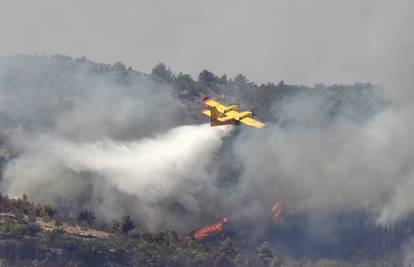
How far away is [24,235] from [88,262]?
34.1ft

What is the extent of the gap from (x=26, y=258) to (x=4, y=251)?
338cm

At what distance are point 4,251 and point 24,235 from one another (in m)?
5.80

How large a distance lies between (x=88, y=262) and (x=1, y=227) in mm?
14127

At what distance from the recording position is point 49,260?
196 metres

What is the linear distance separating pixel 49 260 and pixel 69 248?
4415mm

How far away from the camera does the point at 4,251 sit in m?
194

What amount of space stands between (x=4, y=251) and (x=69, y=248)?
10.3 meters

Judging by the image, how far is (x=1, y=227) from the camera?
200m

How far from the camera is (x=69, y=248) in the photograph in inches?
7854

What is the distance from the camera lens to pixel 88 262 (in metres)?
198

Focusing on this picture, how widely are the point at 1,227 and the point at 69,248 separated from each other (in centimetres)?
1066

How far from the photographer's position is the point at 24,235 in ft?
654

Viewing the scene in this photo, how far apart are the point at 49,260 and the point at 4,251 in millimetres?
6769
